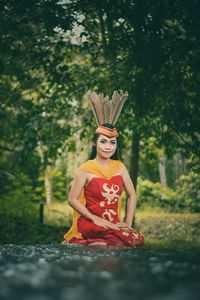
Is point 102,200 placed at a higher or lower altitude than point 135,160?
lower

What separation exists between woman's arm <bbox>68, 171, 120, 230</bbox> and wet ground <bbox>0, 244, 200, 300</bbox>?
129cm

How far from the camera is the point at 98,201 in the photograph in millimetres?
4027

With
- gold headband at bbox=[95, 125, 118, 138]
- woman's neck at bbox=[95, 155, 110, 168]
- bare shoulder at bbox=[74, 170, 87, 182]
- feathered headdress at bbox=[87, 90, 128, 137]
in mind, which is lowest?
bare shoulder at bbox=[74, 170, 87, 182]

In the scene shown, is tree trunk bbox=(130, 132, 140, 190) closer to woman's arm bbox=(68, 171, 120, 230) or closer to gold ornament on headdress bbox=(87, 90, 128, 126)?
gold ornament on headdress bbox=(87, 90, 128, 126)

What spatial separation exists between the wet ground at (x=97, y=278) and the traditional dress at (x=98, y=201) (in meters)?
1.29

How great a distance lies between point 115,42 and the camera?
6473 mm

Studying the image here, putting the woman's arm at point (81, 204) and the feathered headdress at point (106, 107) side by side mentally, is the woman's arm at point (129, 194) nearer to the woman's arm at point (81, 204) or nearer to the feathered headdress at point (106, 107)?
the woman's arm at point (81, 204)

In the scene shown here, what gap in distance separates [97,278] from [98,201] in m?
2.26

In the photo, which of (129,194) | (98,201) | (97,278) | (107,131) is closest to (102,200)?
(98,201)

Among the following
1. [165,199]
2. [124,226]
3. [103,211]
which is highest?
[103,211]

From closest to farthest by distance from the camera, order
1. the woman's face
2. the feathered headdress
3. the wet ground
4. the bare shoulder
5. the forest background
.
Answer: the wet ground < the bare shoulder < the woman's face < the feathered headdress < the forest background

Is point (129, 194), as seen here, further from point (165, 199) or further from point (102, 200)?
point (165, 199)

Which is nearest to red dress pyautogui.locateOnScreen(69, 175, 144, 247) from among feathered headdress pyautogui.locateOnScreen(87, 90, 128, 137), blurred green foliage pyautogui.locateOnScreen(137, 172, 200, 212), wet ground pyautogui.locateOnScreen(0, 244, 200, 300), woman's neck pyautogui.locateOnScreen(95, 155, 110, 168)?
woman's neck pyautogui.locateOnScreen(95, 155, 110, 168)

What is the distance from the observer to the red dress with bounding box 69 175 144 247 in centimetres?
377
